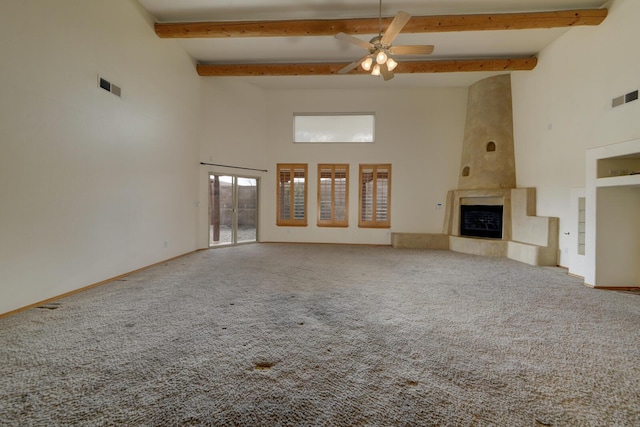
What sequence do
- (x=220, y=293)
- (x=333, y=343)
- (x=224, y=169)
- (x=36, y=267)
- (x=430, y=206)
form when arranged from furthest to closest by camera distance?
(x=430, y=206)
(x=224, y=169)
(x=220, y=293)
(x=36, y=267)
(x=333, y=343)

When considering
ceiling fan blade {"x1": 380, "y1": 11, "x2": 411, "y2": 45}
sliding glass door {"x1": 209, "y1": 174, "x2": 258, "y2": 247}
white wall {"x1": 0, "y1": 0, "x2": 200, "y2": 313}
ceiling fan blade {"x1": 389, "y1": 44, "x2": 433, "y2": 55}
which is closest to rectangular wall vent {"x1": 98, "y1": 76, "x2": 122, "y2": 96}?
white wall {"x1": 0, "y1": 0, "x2": 200, "y2": 313}

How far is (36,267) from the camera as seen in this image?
10.3 feet

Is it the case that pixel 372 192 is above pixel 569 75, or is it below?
below

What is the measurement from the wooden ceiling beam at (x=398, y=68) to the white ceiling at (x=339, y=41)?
0.16 metres

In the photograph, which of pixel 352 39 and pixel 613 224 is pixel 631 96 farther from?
pixel 352 39

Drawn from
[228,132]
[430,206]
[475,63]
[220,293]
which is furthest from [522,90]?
[220,293]

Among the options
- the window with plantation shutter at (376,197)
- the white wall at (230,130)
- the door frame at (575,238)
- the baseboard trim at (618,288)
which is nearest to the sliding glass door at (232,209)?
the white wall at (230,130)

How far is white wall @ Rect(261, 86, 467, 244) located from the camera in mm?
8023

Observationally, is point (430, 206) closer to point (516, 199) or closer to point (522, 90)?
point (516, 199)

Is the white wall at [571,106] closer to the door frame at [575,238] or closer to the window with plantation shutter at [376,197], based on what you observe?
the door frame at [575,238]

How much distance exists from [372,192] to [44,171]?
22.8ft

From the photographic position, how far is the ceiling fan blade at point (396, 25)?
3.40 metres

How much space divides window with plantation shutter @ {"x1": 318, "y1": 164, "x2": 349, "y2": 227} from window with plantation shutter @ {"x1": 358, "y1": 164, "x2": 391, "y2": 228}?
482 mm

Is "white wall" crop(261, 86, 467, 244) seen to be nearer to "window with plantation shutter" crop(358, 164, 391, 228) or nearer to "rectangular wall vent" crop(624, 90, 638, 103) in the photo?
"window with plantation shutter" crop(358, 164, 391, 228)
